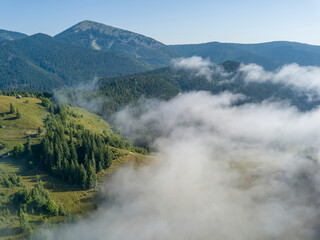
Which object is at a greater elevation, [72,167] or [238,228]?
[72,167]

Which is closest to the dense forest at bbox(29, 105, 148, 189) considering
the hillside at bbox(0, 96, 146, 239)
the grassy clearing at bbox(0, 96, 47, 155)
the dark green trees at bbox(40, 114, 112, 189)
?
the dark green trees at bbox(40, 114, 112, 189)

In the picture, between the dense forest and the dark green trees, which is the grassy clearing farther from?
the dark green trees

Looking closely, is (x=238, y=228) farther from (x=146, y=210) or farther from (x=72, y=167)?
(x=72, y=167)

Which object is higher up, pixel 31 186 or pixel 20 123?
pixel 20 123

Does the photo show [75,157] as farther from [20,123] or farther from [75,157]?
[20,123]

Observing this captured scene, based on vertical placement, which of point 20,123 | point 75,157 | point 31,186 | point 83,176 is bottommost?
point 31,186

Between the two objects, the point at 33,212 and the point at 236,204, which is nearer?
the point at 33,212

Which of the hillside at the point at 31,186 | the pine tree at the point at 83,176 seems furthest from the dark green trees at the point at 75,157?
the hillside at the point at 31,186

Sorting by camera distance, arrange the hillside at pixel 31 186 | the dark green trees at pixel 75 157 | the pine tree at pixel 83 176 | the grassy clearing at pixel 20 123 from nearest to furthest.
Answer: the hillside at pixel 31 186 → the pine tree at pixel 83 176 → the dark green trees at pixel 75 157 → the grassy clearing at pixel 20 123

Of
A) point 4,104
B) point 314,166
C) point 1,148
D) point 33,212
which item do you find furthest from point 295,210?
A: point 4,104

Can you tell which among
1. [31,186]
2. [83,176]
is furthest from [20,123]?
[83,176]

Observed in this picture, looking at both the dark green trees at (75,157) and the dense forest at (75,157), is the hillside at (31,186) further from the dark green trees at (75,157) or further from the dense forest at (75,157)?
A: the dark green trees at (75,157)
